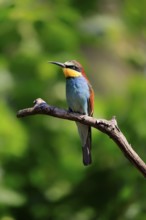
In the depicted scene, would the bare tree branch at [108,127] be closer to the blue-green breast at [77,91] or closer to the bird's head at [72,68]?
the bird's head at [72,68]

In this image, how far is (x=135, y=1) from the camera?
4.50 m

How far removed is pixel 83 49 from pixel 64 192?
220cm

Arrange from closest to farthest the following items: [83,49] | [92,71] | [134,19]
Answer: [134,19], [92,71], [83,49]

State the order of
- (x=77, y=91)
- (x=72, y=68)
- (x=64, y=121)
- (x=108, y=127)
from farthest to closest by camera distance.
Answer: (x=64, y=121), (x=77, y=91), (x=72, y=68), (x=108, y=127)

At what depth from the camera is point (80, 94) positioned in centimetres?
311

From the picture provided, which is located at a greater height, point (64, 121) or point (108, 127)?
point (64, 121)

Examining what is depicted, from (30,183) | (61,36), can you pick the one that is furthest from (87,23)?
(30,183)

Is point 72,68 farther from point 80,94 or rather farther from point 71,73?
point 80,94

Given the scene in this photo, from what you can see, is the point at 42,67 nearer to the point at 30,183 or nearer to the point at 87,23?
the point at 87,23

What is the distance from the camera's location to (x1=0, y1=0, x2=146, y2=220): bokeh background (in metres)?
3.41

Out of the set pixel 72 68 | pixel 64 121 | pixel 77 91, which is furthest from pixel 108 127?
pixel 64 121

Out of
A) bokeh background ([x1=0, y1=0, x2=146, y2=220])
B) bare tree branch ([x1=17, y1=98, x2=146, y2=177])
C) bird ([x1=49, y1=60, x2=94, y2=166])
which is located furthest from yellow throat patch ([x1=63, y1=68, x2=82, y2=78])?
bare tree branch ([x1=17, y1=98, x2=146, y2=177])

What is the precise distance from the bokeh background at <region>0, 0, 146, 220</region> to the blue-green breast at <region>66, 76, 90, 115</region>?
0.43m

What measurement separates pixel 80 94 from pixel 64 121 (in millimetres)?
1500
